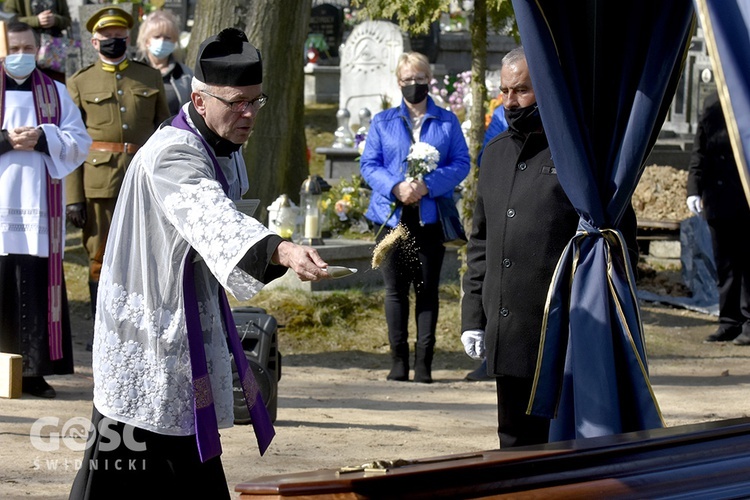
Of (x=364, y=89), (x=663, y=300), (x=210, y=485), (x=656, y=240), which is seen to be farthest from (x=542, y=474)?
(x=364, y=89)

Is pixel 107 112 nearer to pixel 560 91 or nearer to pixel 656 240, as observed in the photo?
pixel 560 91

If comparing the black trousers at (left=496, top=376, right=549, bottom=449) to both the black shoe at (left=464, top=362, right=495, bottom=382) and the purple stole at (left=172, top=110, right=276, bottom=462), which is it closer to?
the purple stole at (left=172, top=110, right=276, bottom=462)

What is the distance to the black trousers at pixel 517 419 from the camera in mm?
4449

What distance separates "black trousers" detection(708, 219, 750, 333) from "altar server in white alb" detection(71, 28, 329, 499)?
693 centimetres

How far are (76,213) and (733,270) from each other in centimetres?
545

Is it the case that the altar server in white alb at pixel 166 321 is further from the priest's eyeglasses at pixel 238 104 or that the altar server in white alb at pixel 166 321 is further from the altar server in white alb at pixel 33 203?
the altar server in white alb at pixel 33 203

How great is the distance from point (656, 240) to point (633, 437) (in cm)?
1037

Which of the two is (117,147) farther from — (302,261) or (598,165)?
(302,261)

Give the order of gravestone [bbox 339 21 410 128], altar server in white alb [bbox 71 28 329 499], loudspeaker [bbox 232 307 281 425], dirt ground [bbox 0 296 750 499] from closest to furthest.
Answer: altar server in white alb [bbox 71 28 329 499]
dirt ground [bbox 0 296 750 499]
loudspeaker [bbox 232 307 281 425]
gravestone [bbox 339 21 410 128]

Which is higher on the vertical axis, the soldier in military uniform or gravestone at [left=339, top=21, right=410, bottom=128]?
gravestone at [left=339, top=21, right=410, bottom=128]

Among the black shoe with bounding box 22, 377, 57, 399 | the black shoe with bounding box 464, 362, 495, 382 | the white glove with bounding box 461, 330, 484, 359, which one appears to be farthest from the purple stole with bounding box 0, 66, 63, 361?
the white glove with bounding box 461, 330, 484, 359

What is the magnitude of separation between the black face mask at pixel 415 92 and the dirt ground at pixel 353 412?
1942mm

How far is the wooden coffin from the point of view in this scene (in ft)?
8.19

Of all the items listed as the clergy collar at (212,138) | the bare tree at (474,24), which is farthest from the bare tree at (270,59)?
the clergy collar at (212,138)
